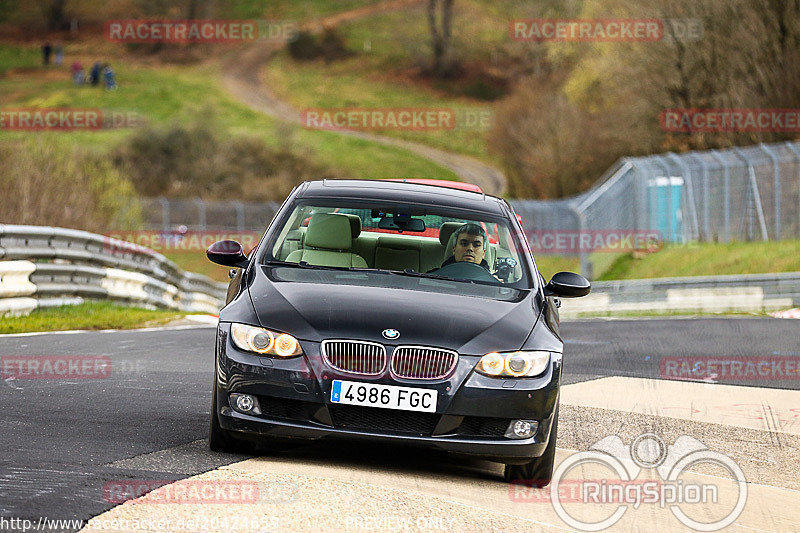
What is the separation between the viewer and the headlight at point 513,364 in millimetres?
6570

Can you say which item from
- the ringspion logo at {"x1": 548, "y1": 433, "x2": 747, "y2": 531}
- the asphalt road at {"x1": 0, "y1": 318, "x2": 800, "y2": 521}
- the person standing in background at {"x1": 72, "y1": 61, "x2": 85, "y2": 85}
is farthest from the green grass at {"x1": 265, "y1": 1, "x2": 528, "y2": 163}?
the ringspion logo at {"x1": 548, "y1": 433, "x2": 747, "y2": 531}

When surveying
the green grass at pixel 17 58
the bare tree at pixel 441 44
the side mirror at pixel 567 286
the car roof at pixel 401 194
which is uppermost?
the bare tree at pixel 441 44

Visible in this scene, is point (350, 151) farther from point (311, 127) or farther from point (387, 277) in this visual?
point (387, 277)

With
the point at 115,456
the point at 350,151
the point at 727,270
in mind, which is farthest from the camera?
the point at 350,151

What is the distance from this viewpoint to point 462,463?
752 centimetres

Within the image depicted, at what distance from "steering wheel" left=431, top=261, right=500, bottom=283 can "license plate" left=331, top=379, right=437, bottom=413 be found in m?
1.39

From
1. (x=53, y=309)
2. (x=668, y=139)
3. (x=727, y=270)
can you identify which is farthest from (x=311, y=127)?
(x=53, y=309)

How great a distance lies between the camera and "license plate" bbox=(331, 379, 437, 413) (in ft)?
21.1

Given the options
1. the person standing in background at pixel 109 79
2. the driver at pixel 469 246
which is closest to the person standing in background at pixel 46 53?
the person standing in background at pixel 109 79

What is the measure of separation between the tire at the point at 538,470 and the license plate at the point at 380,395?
31.7 inches

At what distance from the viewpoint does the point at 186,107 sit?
306 feet

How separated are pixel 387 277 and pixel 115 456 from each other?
187 centimetres

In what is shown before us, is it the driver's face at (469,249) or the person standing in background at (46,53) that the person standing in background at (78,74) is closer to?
the person standing in background at (46,53)

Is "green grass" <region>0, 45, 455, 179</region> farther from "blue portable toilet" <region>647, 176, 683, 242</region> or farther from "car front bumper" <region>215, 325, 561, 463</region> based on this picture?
"car front bumper" <region>215, 325, 561, 463</region>
